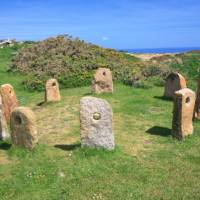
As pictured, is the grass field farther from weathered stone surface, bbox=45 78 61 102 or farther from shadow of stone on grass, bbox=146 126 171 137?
weathered stone surface, bbox=45 78 61 102

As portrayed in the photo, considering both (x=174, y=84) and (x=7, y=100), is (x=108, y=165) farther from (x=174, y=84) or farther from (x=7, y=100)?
(x=174, y=84)

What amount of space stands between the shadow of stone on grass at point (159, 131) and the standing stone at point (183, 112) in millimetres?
792

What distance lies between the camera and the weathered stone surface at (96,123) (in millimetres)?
12109

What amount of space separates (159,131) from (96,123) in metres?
3.49

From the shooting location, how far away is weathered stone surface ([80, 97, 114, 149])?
12109 millimetres

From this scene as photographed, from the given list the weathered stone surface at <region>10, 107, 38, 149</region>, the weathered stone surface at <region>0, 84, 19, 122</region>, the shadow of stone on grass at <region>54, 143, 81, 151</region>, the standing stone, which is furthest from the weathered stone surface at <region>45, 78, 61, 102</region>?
the standing stone

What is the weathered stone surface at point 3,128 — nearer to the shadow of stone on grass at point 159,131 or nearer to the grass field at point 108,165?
the grass field at point 108,165

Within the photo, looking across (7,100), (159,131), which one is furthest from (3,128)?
(159,131)

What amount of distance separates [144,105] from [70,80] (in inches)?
329

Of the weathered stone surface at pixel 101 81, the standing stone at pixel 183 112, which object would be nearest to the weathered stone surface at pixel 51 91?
the weathered stone surface at pixel 101 81

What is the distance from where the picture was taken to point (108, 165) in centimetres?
1151

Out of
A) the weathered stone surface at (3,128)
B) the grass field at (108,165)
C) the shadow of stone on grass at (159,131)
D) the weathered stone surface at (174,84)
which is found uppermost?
the weathered stone surface at (174,84)

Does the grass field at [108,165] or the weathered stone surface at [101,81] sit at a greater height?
the weathered stone surface at [101,81]

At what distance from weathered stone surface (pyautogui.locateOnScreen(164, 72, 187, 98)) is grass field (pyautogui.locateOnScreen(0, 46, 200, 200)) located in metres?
3.62
